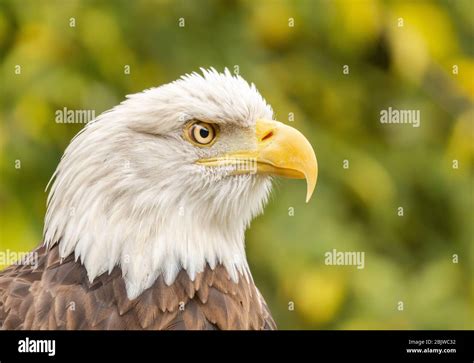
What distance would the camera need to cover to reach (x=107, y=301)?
2.86 metres

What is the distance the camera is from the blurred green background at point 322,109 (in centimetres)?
414

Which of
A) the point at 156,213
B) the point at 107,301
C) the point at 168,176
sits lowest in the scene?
the point at 107,301

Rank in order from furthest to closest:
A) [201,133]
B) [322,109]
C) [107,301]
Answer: [322,109] < [201,133] < [107,301]

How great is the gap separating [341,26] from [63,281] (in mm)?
2038

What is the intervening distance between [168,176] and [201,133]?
6.6 inches

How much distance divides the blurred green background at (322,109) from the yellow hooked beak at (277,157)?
1180 mm

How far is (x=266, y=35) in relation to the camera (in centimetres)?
462

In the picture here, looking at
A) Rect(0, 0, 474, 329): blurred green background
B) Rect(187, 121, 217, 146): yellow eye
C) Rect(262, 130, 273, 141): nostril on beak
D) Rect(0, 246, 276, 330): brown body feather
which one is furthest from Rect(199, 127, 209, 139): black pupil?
Rect(0, 0, 474, 329): blurred green background

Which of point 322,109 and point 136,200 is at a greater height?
point 322,109

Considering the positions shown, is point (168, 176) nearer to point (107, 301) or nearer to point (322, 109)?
point (107, 301)

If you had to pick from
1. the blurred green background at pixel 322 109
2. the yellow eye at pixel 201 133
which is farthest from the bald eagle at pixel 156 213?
the blurred green background at pixel 322 109

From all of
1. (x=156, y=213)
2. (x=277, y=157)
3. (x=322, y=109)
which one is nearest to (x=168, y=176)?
(x=156, y=213)

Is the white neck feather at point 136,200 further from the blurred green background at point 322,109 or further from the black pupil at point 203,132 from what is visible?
the blurred green background at point 322,109
